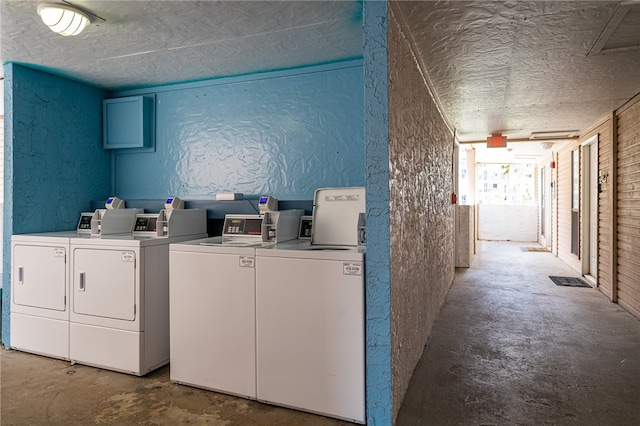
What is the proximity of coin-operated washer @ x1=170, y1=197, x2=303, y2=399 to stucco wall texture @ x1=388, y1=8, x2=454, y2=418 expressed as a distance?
3.08 ft

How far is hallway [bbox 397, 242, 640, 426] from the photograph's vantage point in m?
2.46

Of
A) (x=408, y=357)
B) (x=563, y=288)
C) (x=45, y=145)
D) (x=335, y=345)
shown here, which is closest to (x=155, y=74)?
(x=45, y=145)

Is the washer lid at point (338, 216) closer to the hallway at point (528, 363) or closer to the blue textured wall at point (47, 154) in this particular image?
the hallway at point (528, 363)

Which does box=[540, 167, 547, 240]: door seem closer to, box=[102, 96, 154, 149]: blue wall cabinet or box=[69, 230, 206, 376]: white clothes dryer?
box=[102, 96, 154, 149]: blue wall cabinet

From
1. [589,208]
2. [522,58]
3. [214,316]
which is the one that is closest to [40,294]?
[214,316]

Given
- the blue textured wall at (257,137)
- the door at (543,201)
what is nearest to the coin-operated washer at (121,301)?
the blue textured wall at (257,137)

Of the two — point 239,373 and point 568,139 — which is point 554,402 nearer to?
point 239,373

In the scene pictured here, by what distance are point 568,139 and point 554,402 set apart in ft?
19.7

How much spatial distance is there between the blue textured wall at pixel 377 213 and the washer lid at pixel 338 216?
3.03 ft

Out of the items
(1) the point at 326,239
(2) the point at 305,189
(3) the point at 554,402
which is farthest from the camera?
(2) the point at 305,189

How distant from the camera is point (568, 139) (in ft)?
23.3

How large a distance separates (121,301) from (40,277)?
3.11 ft

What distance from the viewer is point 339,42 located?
9.93 feet

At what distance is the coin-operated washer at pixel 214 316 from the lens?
102 inches
